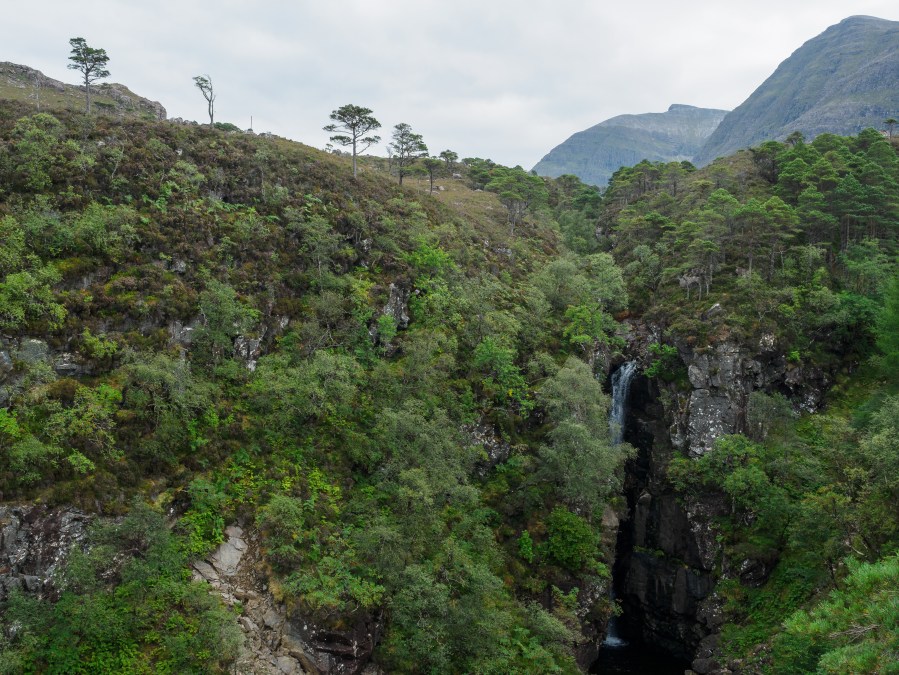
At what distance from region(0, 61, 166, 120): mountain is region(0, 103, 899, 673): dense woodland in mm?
53543

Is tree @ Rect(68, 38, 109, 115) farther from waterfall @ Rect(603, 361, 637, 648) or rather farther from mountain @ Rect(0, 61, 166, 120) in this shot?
waterfall @ Rect(603, 361, 637, 648)

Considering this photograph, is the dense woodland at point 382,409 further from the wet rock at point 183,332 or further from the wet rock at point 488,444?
the wet rock at point 488,444

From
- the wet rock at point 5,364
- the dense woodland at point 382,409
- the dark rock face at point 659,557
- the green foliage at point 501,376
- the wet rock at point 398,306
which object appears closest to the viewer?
the dense woodland at point 382,409

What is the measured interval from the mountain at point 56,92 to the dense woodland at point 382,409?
176ft

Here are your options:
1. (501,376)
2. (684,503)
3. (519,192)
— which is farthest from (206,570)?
(519,192)

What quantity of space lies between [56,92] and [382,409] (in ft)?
307

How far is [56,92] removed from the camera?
8406 centimetres

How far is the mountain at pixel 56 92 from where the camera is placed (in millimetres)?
78012

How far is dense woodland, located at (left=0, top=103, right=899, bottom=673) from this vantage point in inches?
816

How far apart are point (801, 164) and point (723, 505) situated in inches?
1769

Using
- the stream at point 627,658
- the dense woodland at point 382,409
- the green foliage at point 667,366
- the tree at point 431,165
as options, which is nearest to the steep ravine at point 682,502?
the stream at point 627,658

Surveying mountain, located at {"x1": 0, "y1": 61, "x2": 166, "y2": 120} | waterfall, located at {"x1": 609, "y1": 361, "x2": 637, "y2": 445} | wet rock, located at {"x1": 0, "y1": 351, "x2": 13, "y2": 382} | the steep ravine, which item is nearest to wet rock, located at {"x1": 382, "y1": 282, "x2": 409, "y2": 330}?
waterfall, located at {"x1": 609, "y1": 361, "x2": 637, "y2": 445}

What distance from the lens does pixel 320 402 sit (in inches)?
1169

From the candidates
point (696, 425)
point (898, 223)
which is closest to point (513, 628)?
point (696, 425)
